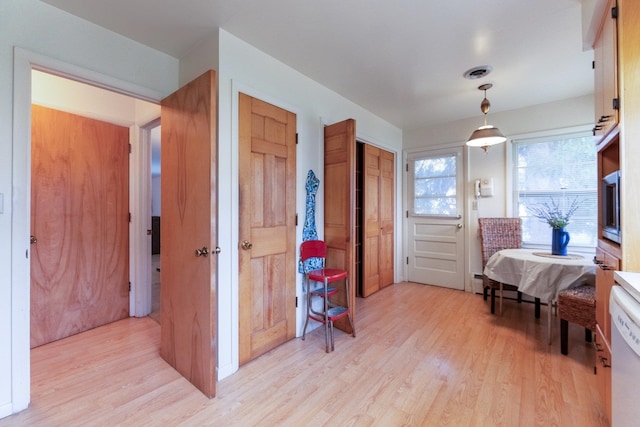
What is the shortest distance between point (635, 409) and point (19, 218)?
9.33ft

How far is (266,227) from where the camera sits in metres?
2.21

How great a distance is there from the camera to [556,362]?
80.0 inches

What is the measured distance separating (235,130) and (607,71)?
213cm

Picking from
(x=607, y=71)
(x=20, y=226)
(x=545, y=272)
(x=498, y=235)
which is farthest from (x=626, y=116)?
(x=20, y=226)

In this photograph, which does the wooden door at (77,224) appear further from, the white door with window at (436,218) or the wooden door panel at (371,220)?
the white door with window at (436,218)

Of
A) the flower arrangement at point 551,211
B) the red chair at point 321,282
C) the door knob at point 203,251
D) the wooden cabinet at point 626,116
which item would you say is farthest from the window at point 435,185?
the door knob at point 203,251

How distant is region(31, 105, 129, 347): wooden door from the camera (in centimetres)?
230

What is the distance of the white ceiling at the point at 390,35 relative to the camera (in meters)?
1.69

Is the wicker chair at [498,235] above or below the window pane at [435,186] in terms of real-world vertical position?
below

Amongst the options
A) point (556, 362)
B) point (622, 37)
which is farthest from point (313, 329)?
point (622, 37)

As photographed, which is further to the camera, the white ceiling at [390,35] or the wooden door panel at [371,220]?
the wooden door panel at [371,220]

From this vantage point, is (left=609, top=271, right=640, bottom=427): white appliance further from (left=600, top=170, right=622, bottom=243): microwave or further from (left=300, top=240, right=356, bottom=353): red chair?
(left=300, top=240, right=356, bottom=353): red chair

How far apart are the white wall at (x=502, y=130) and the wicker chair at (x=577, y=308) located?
5.19 ft

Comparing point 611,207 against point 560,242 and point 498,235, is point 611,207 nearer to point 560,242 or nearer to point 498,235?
point 560,242
